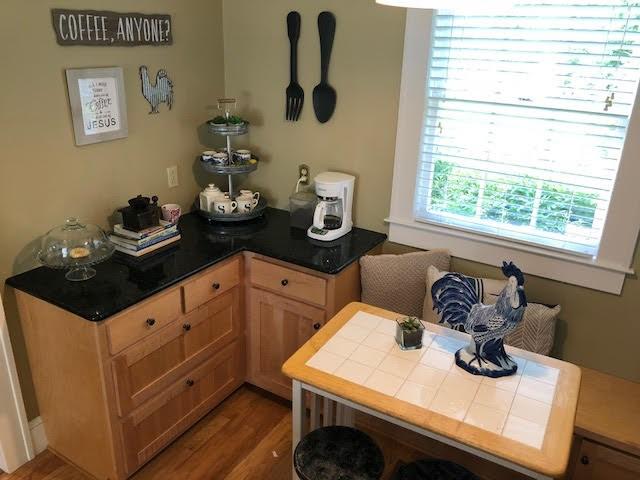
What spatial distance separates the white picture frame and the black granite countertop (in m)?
0.51

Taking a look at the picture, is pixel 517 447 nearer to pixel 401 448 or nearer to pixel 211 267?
pixel 401 448

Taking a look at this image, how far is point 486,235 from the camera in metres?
2.32

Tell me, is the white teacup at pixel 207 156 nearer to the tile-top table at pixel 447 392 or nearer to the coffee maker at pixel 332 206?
the coffee maker at pixel 332 206

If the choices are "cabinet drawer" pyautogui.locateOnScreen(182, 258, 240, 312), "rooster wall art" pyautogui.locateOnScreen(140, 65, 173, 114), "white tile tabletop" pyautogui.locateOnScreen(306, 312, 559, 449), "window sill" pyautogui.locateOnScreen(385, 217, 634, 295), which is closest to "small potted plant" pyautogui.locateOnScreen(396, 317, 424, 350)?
"white tile tabletop" pyautogui.locateOnScreen(306, 312, 559, 449)

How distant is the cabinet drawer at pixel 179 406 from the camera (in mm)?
2117

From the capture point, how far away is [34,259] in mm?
2121

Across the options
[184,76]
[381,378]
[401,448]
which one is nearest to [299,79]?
[184,76]

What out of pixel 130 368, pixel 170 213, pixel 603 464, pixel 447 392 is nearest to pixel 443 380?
pixel 447 392

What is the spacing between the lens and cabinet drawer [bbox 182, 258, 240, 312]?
7.14ft

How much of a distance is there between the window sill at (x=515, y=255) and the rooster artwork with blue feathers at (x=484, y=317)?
26.2 inches

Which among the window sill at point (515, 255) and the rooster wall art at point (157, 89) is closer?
the window sill at point (515, 255)

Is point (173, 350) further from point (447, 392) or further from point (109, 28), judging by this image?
point (109, 28)

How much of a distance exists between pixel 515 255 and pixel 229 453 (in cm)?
150

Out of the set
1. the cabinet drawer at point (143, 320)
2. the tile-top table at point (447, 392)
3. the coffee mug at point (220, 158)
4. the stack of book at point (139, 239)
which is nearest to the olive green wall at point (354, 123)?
the coffee mug at point (220, 158)
